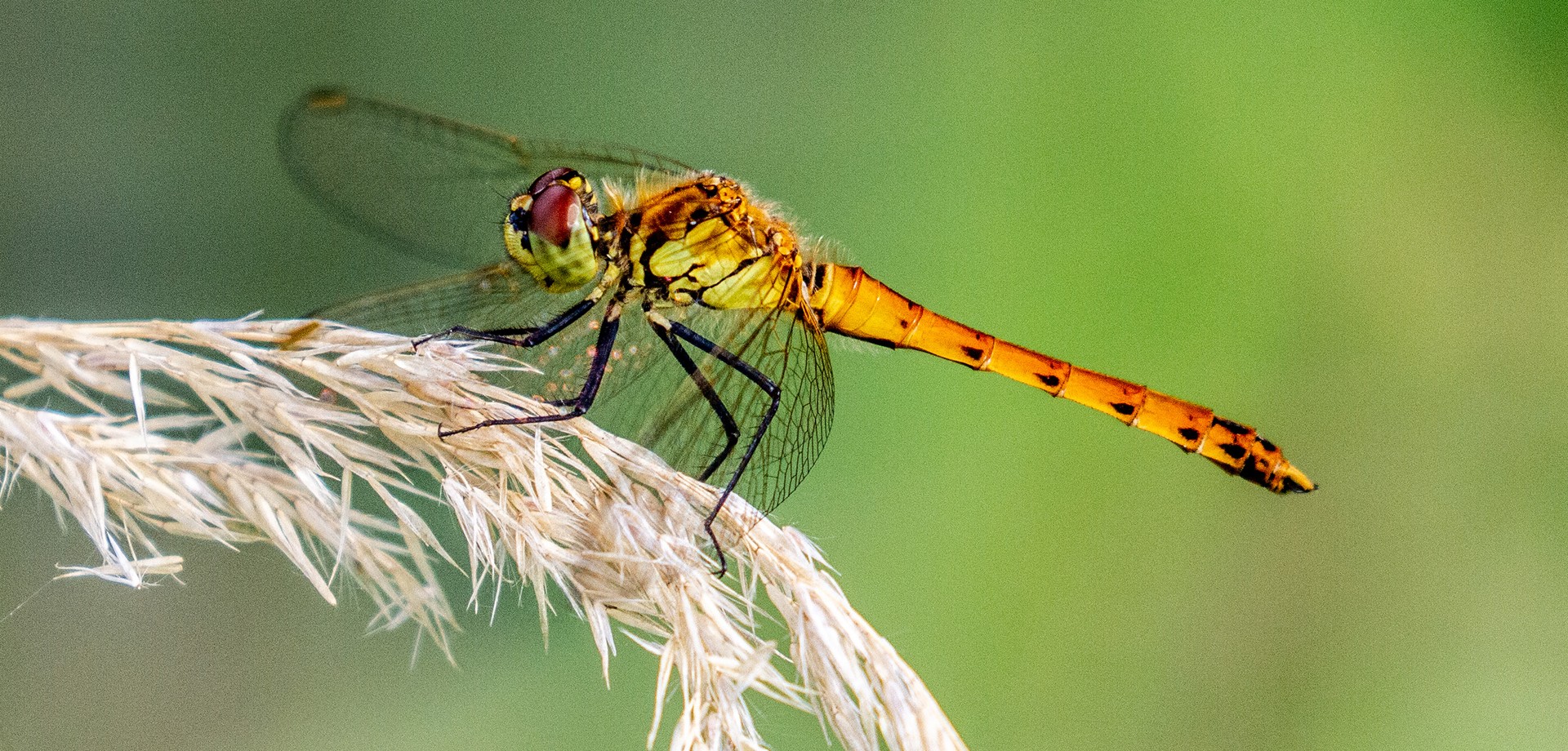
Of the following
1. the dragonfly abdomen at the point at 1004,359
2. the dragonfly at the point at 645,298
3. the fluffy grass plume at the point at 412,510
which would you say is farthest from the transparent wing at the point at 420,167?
the fluffy grass plume at the point at 412,510

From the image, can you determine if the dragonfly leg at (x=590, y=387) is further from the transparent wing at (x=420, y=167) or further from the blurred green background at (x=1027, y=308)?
the blurred green background at (x=1027, y=308)

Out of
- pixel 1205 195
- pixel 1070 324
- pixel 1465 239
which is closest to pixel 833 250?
pixel 1070 324

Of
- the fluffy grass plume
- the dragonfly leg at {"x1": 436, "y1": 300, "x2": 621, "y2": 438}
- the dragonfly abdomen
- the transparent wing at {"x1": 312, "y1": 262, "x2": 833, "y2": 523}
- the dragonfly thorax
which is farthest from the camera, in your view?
the dragonfly abdomen

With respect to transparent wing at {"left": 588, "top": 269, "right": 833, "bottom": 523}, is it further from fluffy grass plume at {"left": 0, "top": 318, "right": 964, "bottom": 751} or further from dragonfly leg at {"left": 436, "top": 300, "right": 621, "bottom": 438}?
fluffy grass plume at {"left": 0, "top": 318, "right": 964, "bottom": 751}

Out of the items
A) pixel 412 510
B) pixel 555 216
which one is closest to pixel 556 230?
pixel 555 216

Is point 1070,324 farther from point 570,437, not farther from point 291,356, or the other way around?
point 291,356

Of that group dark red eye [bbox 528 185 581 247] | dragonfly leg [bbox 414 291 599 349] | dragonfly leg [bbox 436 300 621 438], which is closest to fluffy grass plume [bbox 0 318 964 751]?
dragonfly leg [bbox 436 300 621 438]
